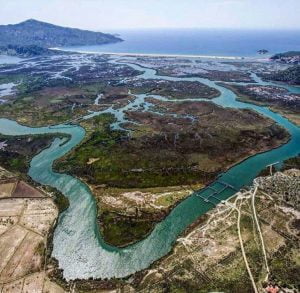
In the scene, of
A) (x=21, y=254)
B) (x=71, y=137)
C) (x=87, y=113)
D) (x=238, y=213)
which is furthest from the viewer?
(x=87, y=113)

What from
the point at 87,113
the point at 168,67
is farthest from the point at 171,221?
the point at 168,67

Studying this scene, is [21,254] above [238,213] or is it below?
below

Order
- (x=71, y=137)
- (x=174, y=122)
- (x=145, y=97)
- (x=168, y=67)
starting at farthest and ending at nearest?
(x=168, y=67)
(x=145, y=97)
(x=174, y=122)
(x=71, y=137)

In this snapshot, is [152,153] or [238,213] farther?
[152,153]

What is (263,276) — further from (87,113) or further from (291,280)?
(87,113)

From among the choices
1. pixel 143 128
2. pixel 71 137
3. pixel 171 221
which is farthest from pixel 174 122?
pixel 171 221

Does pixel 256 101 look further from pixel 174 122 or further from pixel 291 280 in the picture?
pixel 291 280
